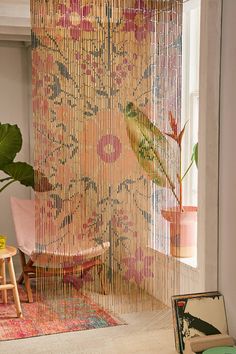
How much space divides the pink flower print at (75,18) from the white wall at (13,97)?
3385 millimetres

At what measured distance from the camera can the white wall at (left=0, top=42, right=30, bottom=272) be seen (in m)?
5.92

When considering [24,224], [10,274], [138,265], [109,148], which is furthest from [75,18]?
[24,224]

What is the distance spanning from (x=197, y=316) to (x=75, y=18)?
150 cm

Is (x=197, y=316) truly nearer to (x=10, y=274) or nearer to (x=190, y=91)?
(x=190, y=91)

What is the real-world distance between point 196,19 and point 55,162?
1866mm

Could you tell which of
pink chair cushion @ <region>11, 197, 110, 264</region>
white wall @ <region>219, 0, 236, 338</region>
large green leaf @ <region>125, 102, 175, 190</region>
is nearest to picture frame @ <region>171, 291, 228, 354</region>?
white wall @ <region>219, 0, 236, 338</region>

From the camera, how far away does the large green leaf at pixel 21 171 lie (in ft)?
15.1

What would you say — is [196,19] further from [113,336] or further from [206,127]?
[113,336]

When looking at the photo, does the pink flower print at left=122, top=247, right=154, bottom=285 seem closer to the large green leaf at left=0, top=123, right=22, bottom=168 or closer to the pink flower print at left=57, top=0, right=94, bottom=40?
the pink flower print at left=57, top=0, right=94, bottom=40

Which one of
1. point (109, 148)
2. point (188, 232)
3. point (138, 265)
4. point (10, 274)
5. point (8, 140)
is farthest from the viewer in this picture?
point (8, 140)

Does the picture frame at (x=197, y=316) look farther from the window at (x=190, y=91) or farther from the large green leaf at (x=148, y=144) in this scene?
the window at (x=190, y=91)

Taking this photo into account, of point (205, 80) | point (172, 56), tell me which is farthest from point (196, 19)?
point (205, 80)

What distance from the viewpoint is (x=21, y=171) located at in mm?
4617

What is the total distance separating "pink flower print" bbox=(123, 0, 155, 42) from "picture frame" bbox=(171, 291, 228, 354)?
49.9 inches
